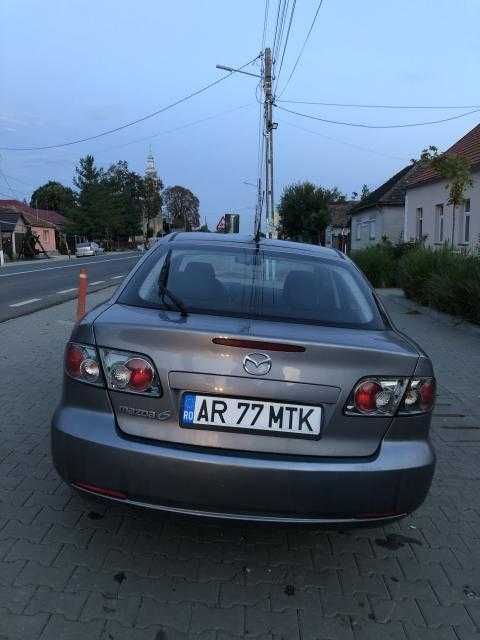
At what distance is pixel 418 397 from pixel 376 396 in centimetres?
23

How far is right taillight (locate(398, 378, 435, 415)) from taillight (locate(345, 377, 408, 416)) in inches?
1.3

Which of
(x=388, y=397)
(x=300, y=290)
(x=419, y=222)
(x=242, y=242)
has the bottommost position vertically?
(x=388, y=397)

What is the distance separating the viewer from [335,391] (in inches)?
106

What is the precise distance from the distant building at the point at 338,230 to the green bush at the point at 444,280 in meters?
30.1

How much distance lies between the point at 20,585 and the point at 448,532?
2196 mm

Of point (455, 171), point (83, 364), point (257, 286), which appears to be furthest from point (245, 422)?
point (455, 171)

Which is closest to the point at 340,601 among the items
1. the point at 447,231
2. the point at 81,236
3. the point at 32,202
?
the point at 447,231

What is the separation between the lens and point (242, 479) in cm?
261

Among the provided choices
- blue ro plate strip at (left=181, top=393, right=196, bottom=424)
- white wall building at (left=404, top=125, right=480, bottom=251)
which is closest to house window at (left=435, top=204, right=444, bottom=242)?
white wall building at (left=404, top=125, right=480, bottom=251)

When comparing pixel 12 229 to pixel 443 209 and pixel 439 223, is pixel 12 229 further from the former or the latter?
pixel 443 209

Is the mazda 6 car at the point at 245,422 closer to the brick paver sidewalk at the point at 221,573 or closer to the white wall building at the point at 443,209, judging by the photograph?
the brick paver sidewalk at the point at 221,573

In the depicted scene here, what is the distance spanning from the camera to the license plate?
2.69 meters

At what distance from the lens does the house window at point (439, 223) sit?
24166mm

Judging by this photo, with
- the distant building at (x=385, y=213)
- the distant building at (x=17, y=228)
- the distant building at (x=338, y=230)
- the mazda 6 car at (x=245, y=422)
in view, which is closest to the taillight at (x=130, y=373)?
the mazda 6 car at (x=245, y=422)
